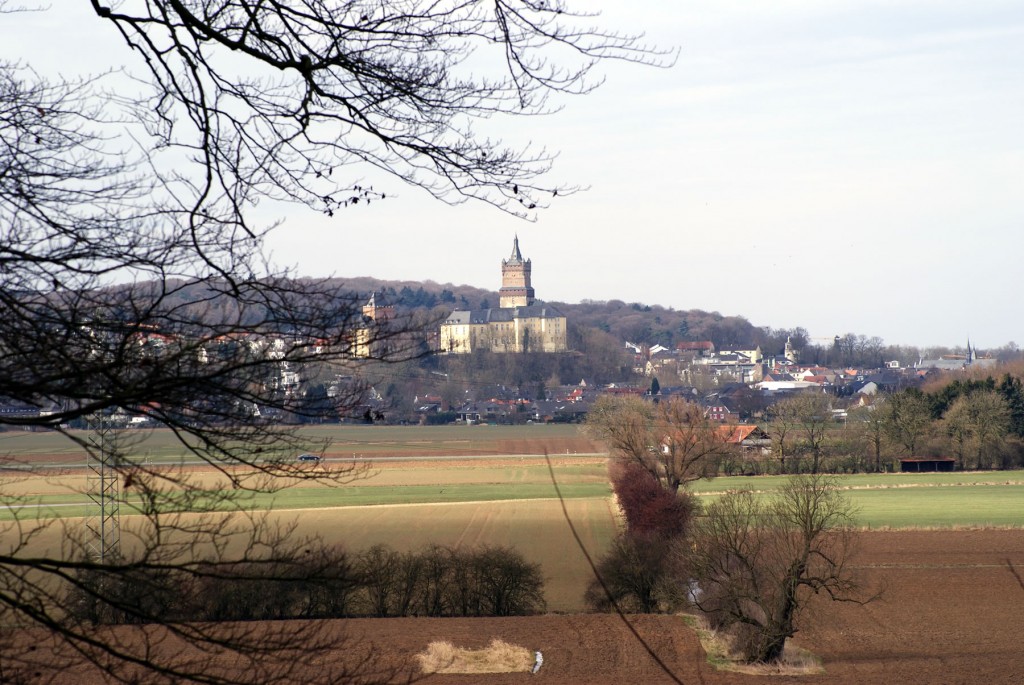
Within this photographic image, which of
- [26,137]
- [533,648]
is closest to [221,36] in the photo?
[26,137]

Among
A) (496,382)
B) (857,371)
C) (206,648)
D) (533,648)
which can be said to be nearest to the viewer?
(206,648)

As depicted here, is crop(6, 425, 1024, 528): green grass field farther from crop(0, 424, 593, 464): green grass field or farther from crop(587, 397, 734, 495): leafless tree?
crop(587, 397, 734, 495): leafless tree

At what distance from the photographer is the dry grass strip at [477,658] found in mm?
19969

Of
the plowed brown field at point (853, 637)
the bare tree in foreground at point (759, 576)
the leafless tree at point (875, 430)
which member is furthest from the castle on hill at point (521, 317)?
the bare tree in foreground at point (759, 576)

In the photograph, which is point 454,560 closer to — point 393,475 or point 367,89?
point 367,89

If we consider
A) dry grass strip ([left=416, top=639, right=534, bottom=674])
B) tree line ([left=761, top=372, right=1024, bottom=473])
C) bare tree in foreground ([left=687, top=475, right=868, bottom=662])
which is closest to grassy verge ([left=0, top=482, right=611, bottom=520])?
tree line ([left=761, top=372, right=1024, bottom=473])

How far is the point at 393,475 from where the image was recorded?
52.0 m

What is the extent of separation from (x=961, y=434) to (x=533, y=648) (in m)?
45.0

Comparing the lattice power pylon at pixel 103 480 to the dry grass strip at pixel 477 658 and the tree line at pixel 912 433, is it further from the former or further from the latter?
the tree line at pixel 912 433

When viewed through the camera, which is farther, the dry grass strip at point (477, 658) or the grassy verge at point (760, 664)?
the grassy verge at point (760, 664)

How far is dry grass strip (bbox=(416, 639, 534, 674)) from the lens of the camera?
1997 cm

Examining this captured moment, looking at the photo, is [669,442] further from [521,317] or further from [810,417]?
[521,317]

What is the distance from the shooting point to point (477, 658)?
20.7 m

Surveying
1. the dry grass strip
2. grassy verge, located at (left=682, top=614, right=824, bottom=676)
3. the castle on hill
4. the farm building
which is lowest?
the farm building
